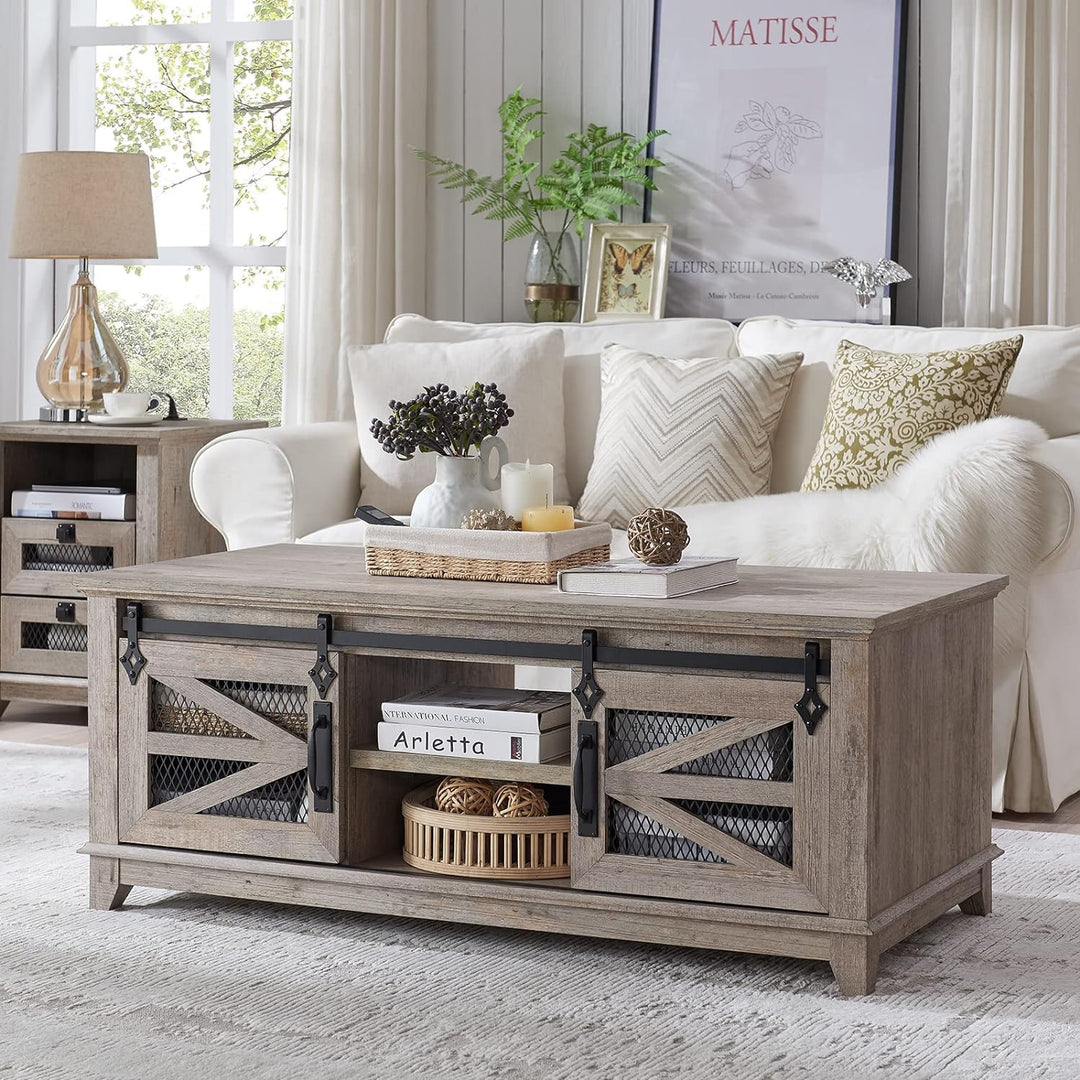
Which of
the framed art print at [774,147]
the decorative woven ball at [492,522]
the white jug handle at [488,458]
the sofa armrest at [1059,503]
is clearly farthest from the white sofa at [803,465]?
the decorative woven ball at [492,522]

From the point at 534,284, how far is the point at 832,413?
113 cm

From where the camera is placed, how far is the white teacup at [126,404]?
3926 mm

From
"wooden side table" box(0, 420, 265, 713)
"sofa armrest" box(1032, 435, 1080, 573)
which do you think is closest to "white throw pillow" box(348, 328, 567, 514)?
"wooden side table" box(0, 420, 265, 713)

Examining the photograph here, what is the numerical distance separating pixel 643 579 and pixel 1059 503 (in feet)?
3.61

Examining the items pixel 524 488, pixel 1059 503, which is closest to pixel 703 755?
pixel 524 488

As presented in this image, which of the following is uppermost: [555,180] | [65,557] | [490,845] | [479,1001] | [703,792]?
[555,180]

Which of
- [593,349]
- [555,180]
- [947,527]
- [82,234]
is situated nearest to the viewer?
[947,527]

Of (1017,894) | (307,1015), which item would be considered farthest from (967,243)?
(307,1015)

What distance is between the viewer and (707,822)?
2098mm

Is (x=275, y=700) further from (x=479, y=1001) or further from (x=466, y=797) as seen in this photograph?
(x=479, y=1001)

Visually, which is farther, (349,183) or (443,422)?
(349,183)

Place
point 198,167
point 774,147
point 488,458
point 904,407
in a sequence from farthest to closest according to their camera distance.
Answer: point 198,167 → point 774,147 → point 904,407 → point 488,458

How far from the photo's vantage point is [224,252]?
488 cm

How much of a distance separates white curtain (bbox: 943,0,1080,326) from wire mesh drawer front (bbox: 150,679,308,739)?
2.23 m
